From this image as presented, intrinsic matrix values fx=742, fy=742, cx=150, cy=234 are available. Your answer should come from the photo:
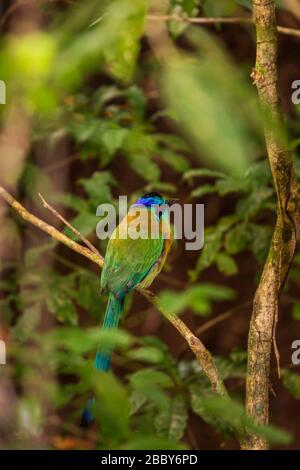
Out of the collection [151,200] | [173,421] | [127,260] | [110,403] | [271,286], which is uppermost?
[151,200]

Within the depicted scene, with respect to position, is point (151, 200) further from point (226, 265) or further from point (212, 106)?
point (212, 106)

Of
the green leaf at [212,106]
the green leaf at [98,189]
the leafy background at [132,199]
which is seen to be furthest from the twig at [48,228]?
the green leaf at [212,106]

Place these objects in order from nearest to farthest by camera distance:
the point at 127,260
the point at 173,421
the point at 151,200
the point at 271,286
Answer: the point at 271,286 → the point at 127,260 → the point at 173,421 → the point at 151,200

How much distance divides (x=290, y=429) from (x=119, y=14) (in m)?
3.38

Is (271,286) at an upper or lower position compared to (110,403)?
upper

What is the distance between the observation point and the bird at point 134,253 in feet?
7.49

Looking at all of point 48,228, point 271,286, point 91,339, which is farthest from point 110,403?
point 48,228

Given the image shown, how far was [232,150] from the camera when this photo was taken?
0.66 m

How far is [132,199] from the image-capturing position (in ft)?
9.46

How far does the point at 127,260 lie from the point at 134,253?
0.23 ft

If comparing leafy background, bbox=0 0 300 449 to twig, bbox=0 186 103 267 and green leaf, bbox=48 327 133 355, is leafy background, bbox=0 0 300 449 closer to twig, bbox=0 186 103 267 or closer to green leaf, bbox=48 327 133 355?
green leaf, bbox=48 327 133 355

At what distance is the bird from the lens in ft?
7.49

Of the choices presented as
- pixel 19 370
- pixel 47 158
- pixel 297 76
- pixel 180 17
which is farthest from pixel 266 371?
pixel 297 76
